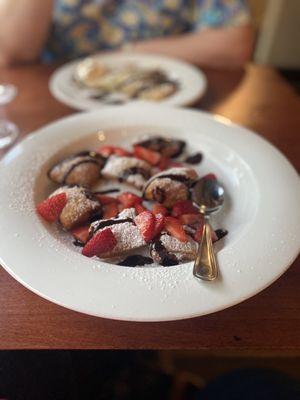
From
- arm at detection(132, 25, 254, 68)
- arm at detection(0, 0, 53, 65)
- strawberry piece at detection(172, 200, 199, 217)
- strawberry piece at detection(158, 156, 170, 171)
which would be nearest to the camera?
strawberry piece at detection(172, 200, 199, 217)

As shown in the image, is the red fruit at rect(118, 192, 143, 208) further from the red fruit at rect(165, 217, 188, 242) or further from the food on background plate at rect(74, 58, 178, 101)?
the food on background plate at rect(74, 58, 178, 101)

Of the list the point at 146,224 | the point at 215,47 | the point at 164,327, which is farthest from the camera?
the point at 215,47

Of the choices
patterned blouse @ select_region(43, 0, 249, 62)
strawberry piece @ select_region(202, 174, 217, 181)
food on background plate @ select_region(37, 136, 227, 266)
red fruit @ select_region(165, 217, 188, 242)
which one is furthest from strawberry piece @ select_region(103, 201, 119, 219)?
patterned blouse @ select_region(43, 0, 249, 62)

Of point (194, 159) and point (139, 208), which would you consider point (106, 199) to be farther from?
point (194, 159)

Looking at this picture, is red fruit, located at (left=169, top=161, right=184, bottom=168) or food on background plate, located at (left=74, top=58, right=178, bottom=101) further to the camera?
food on background plate, located at (left=74, top=58, right=178, bottom=101)

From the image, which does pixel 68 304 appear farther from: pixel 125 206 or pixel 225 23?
pixel 225 23

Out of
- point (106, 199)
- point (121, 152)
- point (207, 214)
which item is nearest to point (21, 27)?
point (121, 152)

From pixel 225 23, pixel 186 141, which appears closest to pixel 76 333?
pixel 186 141
